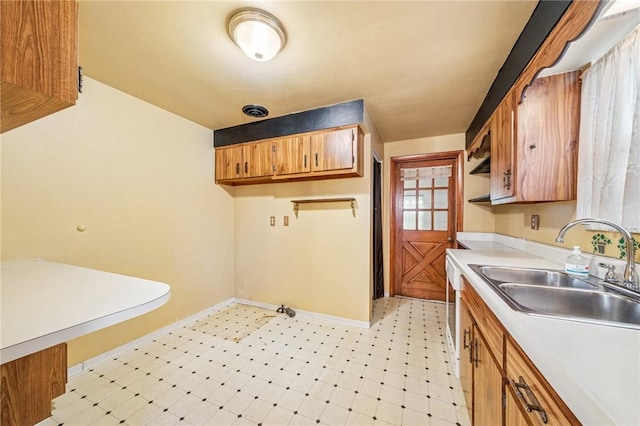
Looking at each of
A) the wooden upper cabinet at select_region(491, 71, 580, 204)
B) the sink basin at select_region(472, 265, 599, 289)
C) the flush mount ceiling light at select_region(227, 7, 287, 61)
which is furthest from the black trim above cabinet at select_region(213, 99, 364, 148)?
the sink basin at select_region(472, 265, 599, 289)

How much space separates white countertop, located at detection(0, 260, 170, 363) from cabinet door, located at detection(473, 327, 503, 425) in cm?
134

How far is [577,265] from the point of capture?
130 centimetres

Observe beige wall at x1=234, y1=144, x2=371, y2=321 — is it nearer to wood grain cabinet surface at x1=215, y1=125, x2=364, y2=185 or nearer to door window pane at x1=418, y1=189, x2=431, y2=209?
wood grain cabinet surface at x1=215, y1=125, x2=364, y2=185

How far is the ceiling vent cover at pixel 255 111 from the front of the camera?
248cm

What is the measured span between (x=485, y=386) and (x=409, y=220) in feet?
8.84

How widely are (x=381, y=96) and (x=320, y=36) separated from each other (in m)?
0.96

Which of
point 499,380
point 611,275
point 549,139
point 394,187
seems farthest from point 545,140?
point 394,187

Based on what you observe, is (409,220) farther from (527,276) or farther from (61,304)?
(61,304)

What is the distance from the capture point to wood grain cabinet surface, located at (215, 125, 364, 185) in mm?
2383

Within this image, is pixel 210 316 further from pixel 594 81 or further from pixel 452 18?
pixel 594 81

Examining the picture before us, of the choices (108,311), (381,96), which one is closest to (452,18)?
(381,96)

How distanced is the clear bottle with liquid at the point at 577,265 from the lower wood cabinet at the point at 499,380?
526 mm

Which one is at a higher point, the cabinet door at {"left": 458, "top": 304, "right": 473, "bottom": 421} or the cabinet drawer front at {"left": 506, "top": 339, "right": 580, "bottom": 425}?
the cabinet drawer front at {"left": 506, "top": 339, "right": 580, "bottom": 425}

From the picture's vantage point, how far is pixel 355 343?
7.60 ft
